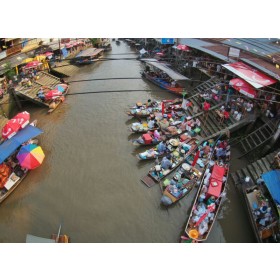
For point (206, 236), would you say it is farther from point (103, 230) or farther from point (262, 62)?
point (262, 62)

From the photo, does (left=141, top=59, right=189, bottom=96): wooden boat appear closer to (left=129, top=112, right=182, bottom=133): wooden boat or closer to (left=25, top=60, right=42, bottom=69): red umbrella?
(left=129, top=112, right=182, bottom=133): wooden boat

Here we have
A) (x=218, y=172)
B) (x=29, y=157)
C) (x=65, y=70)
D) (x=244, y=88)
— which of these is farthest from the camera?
(x=65, y=70)

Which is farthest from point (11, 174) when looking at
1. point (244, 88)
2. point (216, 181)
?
point (244, 88)

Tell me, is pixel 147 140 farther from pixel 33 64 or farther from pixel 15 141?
pixel 33 64

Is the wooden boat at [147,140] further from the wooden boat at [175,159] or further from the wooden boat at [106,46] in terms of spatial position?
the wooden boat at [106,46]

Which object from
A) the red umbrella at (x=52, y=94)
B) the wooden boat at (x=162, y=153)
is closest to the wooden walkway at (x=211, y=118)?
the wooden boat at (x=162, y=153)

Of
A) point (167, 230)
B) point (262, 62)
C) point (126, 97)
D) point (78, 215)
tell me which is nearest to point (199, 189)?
point (167, 230)
